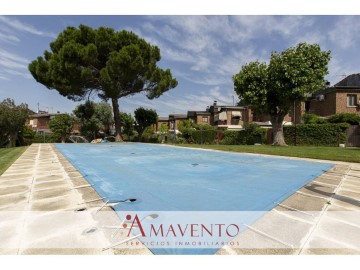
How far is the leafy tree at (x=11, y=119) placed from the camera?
23189 millimetres

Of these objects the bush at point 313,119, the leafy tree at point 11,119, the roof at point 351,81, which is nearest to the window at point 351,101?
the roof at point 351,81

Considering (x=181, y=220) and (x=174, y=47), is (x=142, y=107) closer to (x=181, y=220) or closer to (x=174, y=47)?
(x=174, y=47)

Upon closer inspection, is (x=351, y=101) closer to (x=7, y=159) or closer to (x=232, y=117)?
(x=232, y=117)

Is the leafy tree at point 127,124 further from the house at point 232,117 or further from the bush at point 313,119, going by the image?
the bush at point 313,119

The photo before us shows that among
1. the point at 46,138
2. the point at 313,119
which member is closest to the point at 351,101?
the point at 313,119

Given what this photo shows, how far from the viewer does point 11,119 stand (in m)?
23.3

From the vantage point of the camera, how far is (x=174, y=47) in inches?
697

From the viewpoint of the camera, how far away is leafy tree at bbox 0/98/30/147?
2319 cm

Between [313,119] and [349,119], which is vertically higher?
[313,119]

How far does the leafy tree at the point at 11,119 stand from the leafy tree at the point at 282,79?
934 inches

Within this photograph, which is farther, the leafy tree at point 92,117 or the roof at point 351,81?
the leafy tree at point 92,117

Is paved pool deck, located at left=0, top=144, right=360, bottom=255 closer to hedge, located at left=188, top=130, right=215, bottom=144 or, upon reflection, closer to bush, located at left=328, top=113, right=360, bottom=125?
hedge, located at left=188, top=130, right=215, bottom=144

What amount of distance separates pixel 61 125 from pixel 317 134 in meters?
30.8

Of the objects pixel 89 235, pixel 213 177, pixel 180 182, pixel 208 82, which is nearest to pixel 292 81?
pixel 208 82
